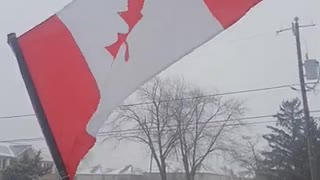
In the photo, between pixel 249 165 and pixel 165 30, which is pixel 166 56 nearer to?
pixel 165 30

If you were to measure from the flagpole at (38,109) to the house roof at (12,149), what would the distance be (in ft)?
193

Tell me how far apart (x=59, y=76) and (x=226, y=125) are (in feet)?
142

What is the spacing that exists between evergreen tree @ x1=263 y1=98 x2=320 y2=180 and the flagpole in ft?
98.2

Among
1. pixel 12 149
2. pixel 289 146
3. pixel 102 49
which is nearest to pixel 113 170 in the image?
pixel 12 149

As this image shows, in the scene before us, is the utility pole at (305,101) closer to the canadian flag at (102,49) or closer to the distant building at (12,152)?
the canadian flag at (102,49)

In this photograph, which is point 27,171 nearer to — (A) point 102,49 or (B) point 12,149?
(B) point 12,149

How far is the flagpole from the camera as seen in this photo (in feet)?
10.0

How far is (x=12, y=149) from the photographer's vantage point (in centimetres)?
6431

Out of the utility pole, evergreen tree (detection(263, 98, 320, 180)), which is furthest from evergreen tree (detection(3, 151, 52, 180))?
the utility pole

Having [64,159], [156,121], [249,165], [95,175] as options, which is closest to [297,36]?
[156,121]

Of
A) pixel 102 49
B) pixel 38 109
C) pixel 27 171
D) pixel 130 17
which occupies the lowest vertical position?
pixel 38 109

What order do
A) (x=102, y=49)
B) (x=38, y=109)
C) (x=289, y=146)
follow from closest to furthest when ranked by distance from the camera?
(x=38, y=109), (x=102, y=49), (x=289, y=146)

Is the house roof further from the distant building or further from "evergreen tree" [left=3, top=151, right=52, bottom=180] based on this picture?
"evergreen tree" [left=3, top=151, right=52, bottom=180]

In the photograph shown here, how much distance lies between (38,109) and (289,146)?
3333cm
